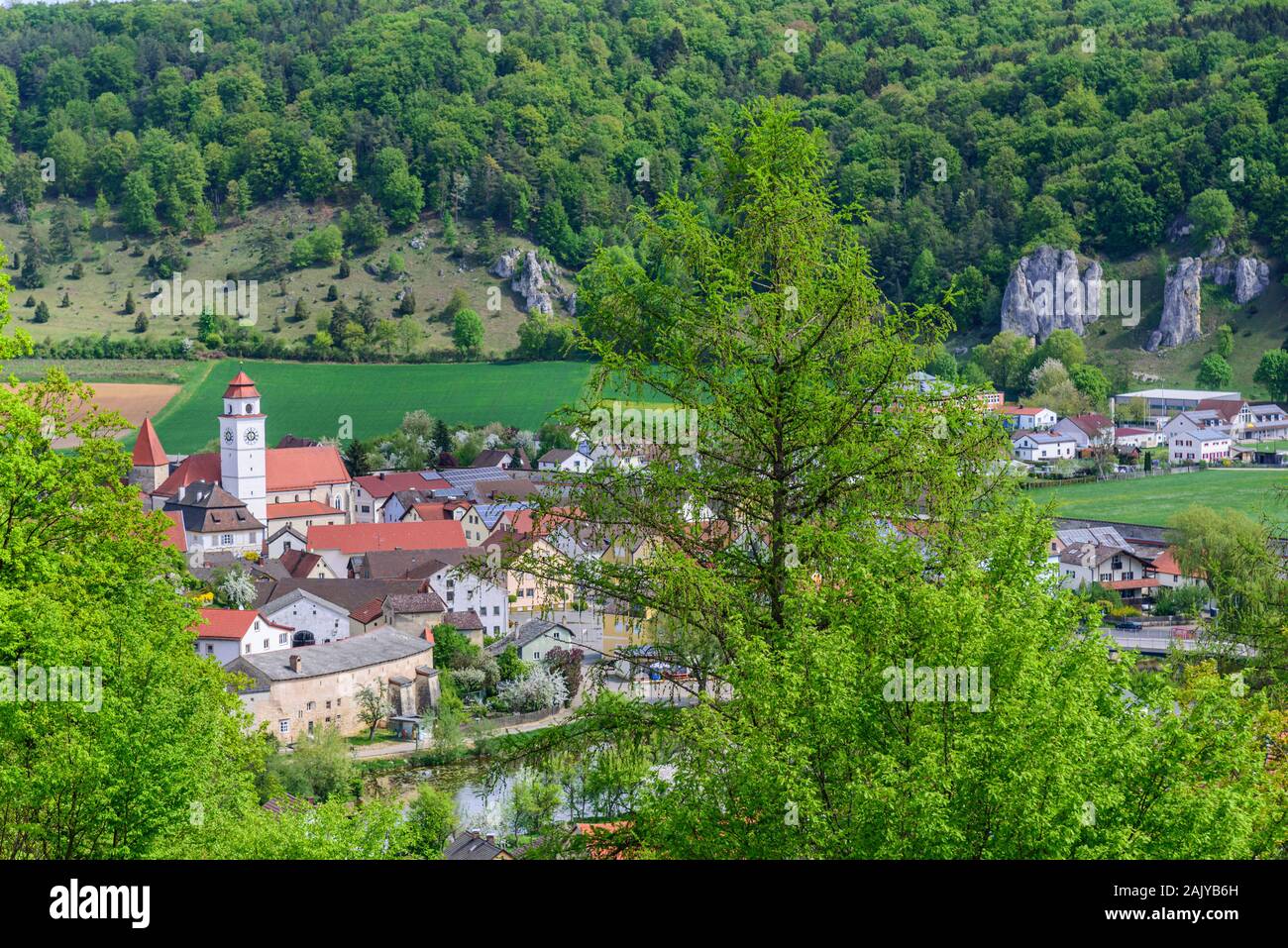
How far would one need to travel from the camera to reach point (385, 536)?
5969 cm

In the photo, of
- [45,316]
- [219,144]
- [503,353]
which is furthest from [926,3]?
[45,316]

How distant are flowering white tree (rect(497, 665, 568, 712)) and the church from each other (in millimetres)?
21310

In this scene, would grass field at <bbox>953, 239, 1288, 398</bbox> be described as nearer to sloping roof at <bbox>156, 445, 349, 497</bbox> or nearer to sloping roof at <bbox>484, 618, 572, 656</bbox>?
sloping roof at <bbox>156, 445, 349, 497</bbox>

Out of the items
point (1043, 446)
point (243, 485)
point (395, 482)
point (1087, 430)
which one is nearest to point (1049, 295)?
point (1087, 430)

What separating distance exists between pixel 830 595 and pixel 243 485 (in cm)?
5956

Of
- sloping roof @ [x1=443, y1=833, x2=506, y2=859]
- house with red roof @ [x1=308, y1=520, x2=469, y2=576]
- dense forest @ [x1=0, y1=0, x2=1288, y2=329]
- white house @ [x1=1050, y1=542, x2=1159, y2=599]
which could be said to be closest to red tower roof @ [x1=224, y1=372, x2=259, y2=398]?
house with red roof @ [x1=308, y1=520, x2=469, y2=576]

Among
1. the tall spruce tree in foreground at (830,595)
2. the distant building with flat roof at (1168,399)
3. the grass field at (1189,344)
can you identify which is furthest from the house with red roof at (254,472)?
the tall spruce tree in foreground at (830,595)

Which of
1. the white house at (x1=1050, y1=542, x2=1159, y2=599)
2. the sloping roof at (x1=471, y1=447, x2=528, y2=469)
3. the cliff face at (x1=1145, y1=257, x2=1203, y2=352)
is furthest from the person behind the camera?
the cliff face at (x1=1145, y1=257, x2=1203, y2=352)

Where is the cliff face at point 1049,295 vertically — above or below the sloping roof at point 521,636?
above

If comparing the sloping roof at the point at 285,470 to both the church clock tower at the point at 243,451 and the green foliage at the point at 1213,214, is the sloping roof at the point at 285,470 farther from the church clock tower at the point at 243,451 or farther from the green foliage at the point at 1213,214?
the green foliage at the point at 1213,214

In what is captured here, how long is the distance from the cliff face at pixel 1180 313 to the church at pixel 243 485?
2251 inches

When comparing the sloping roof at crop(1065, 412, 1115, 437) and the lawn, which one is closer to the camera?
the sloping roof at crop(1065, 412, 1115, 437)

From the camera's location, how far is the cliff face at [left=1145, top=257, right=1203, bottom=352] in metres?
103

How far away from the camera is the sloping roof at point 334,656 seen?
4066 cm
